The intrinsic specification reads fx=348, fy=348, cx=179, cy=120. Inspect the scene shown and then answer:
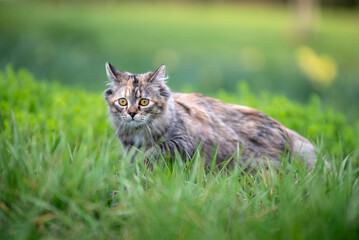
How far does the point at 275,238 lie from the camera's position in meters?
2.09

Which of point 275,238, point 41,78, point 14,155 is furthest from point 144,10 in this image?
point 275,238

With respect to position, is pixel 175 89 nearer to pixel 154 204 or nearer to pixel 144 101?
pixel 144 101

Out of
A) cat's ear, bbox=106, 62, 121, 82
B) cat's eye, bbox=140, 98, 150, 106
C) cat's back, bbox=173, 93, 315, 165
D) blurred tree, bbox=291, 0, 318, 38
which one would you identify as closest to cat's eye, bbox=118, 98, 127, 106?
cat's eye, bbox=140, 98, 150, 106

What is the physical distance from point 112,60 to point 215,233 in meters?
7.72

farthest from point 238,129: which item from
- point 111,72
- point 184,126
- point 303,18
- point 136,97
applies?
point 303,18

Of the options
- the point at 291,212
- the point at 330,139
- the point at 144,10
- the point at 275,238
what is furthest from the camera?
the point at 144,10

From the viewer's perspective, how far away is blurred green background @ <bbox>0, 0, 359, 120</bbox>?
8.31 meters

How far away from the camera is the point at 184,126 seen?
352 centimetres

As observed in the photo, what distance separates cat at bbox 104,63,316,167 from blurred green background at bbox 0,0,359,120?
283 cm

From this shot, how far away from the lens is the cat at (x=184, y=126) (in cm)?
343

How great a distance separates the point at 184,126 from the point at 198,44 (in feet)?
24.5

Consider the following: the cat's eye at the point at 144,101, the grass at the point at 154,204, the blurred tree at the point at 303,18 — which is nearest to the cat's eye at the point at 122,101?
the cat's eye at the point at 144,101

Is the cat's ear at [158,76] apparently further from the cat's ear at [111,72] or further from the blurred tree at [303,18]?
the blurred tree at [303,18]

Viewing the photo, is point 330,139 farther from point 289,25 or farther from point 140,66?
point 289,25
